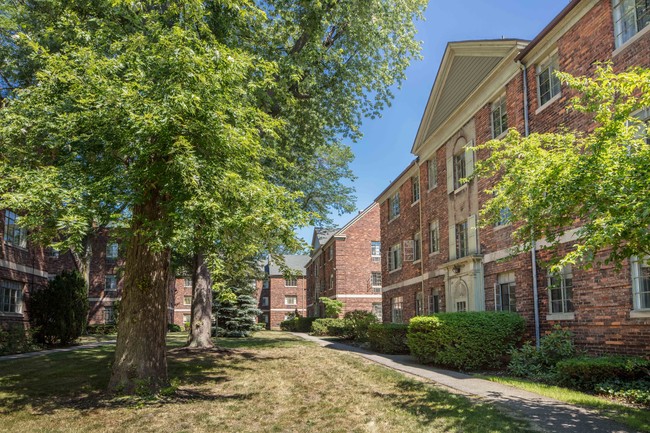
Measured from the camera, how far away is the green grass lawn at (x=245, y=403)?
25.0ft

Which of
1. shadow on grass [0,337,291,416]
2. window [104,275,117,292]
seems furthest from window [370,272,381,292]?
shadow on grass [0,337,291,416]

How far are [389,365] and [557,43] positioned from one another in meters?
10.0

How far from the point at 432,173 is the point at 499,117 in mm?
6046

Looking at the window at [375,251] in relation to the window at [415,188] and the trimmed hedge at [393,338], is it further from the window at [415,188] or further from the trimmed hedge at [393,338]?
the trimmed hedge at [393,338]

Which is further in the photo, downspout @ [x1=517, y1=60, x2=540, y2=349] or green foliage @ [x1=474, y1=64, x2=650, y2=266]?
downspout @ [x1=517, y1=60, x2=540, y2=349]

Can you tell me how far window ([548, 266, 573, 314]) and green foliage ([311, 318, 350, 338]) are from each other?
18.5 m

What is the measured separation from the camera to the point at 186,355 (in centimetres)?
1759

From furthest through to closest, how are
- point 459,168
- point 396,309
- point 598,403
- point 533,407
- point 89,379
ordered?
point 396,309
point 459,168
point 89,379
point 598,403
point 533,407

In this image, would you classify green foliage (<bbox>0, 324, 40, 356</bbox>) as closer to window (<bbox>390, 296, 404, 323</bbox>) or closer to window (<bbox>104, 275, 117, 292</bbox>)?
window (<bbox>390, 296, 404, 323</bbox>)

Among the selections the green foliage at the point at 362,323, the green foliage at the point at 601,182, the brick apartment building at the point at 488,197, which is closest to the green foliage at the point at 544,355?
the brick apartment building at the point at 488,197

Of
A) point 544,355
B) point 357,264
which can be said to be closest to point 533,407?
point 544,355

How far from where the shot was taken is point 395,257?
1072 inches

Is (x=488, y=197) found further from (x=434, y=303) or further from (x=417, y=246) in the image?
(x=417, y=246)

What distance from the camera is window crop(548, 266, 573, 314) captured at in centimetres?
1286
